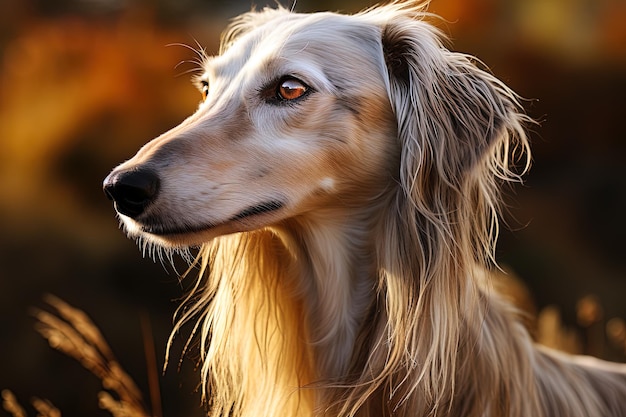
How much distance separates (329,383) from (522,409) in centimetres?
68

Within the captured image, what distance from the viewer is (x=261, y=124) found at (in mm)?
2578

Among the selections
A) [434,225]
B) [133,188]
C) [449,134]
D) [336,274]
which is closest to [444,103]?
[449,134]

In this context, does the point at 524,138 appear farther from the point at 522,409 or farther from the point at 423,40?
the point at 522,409

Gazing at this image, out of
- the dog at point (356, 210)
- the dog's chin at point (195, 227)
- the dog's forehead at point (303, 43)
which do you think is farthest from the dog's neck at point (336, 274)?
the dog's forehead at point (303, 43)

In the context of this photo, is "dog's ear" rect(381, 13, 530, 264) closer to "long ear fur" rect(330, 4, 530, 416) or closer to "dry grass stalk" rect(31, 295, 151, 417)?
"long ear fur" rect(330, 4, 530, 416)

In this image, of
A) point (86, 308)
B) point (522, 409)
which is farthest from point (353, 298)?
point (86, 308)

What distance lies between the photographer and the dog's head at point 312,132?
241cm

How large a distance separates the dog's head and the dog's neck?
0.30 feet

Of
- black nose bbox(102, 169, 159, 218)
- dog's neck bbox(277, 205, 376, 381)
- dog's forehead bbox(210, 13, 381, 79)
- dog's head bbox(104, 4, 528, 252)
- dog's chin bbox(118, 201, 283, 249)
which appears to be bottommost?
dog's neck bbox(277, 205, 376, 381)

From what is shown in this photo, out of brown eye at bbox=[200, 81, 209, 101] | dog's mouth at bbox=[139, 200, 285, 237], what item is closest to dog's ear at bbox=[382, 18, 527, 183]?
dog's mouth at bbox=[139, 200, 285, 237]

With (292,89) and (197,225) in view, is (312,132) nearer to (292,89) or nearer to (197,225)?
(292,89)

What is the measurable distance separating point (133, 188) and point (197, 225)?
0.22m

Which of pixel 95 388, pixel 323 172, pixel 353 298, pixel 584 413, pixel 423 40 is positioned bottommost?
pixel 95 388

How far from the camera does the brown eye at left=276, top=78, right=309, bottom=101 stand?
2596 millimetres
